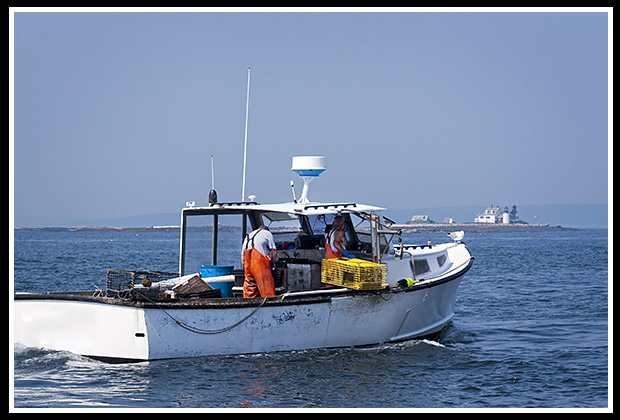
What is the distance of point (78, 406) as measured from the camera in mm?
9375

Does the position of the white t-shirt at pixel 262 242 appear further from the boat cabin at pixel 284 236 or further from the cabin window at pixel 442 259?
the cabin window at pixel 442 259

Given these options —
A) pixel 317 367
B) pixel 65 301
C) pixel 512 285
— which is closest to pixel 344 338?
pixel 317 367

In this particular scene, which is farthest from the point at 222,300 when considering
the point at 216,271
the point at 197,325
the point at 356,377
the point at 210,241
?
the point at 210,241

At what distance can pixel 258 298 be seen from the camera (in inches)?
445

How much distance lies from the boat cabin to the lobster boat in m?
0.02

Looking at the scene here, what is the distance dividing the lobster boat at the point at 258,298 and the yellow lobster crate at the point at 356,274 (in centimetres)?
2

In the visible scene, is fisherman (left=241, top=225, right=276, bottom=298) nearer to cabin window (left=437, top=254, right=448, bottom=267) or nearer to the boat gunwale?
the boat gunwale

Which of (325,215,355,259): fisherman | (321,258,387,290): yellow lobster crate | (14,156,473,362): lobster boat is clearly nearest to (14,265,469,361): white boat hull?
(14,156,473,362): lobster boat

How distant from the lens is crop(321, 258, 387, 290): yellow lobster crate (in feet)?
38.4

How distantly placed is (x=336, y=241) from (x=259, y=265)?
147 cm

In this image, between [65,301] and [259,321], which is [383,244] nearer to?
[259,321]

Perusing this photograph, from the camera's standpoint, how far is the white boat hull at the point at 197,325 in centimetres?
1084

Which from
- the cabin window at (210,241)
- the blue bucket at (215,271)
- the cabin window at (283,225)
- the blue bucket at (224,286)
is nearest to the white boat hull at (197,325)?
the blue bucket at (224,286)

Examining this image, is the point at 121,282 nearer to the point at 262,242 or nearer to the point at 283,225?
the point at 262,242
